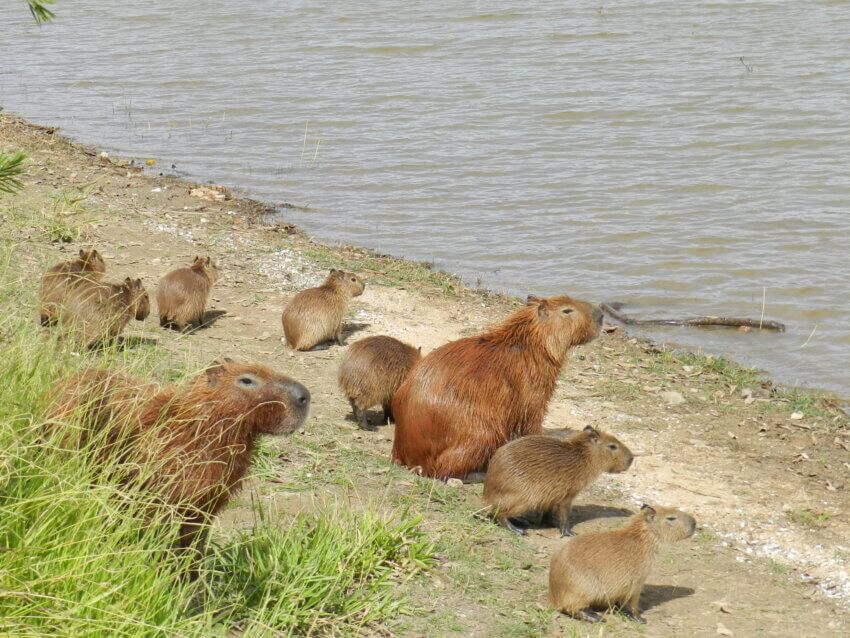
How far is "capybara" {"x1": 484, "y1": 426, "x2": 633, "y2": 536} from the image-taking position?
18.4 ft

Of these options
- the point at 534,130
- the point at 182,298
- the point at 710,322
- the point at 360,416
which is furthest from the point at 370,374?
the point at 534,130

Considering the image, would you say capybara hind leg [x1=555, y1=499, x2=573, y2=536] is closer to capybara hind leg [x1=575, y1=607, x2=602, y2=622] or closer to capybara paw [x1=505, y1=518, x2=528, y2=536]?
capybara paw [x1=505, y1=518, x2=528, y2=536]

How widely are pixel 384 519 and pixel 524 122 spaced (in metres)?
10.5

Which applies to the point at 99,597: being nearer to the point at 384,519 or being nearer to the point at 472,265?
the point at 384,519

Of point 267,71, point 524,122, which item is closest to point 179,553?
point 524,122

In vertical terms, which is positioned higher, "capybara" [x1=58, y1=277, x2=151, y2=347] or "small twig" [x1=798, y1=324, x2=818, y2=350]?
"capybara" [x1=58, y1=277, x2=151, y2=347]

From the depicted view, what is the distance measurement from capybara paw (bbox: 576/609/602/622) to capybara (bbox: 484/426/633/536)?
0.78 meters

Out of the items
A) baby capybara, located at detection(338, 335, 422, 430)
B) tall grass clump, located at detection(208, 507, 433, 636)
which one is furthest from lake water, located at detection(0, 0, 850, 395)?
tall grass clump, located at detection(208, 507, 433, 636)

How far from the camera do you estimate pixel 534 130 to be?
14320mm

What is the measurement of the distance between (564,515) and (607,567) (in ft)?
2.73

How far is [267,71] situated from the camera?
58.4 feet

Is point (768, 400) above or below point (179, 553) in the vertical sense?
below

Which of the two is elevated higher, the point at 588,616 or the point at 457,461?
the point at 457,461

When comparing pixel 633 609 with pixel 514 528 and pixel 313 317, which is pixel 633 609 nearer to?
pixel 514 528
